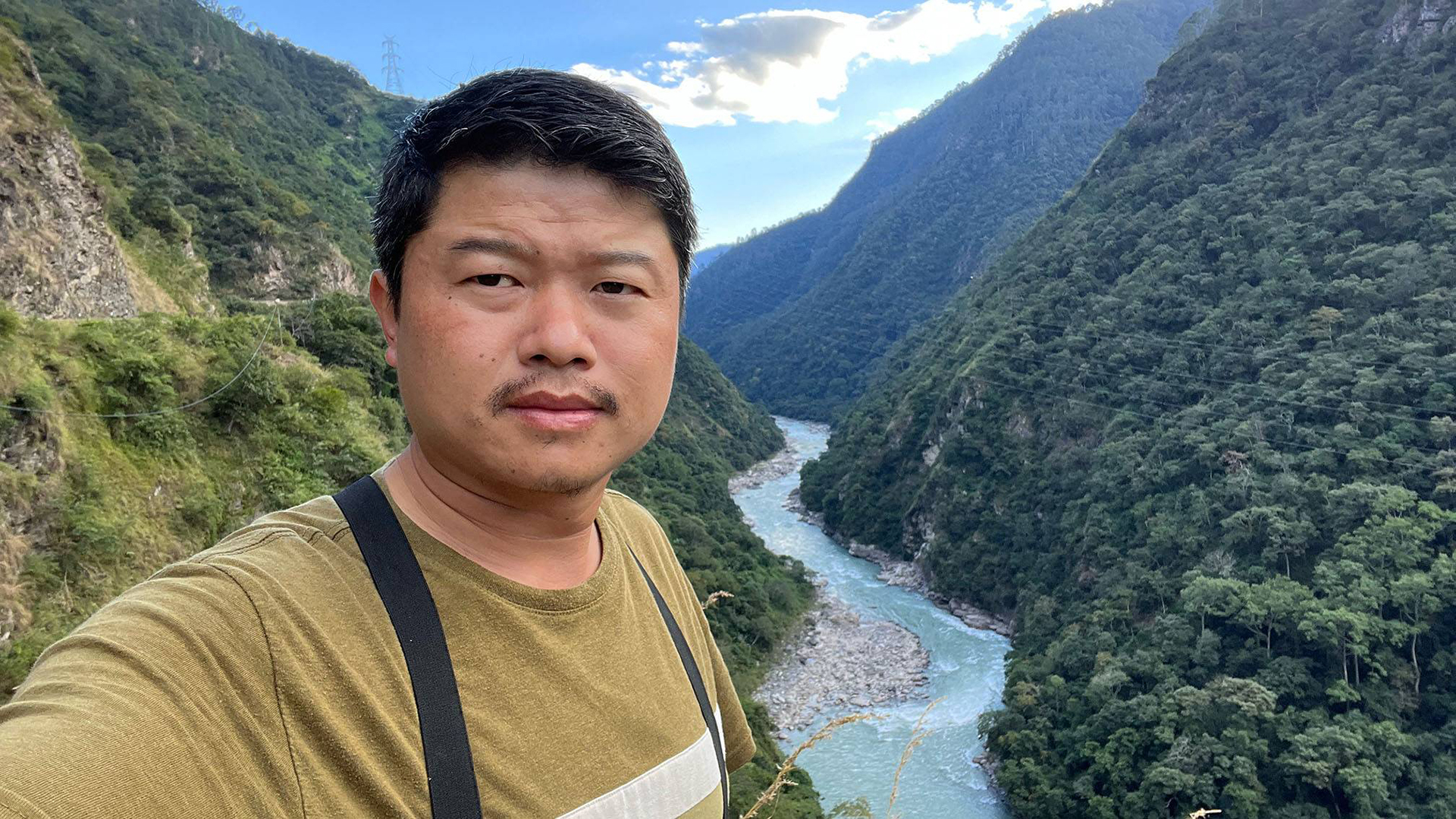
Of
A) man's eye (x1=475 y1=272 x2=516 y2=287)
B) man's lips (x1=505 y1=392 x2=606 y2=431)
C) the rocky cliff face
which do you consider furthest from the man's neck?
the rocky cliff face

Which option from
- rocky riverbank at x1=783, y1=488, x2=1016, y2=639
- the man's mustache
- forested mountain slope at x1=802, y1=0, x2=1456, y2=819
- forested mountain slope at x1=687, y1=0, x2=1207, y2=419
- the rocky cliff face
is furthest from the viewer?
forested mountain slope at x1=687, y1=0, x2=1207, y2=419

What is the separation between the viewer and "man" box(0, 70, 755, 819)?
0.65 meters

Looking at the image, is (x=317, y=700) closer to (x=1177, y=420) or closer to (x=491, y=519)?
(x=491, y=519)

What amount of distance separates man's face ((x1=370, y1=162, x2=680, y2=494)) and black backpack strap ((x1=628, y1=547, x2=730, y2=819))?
356 mm

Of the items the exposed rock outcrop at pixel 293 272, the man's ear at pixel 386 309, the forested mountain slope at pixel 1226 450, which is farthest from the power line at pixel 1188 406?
the exposed rock outcrop at pixel 293 272

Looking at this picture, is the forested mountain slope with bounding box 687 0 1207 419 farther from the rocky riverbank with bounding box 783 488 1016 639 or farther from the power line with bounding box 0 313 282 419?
the power line with bounding box 0 313 282 419

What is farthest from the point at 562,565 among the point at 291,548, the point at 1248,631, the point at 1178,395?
the point at 1178,395

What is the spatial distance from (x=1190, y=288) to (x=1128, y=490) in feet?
32.6

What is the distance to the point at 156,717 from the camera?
24.4 inches

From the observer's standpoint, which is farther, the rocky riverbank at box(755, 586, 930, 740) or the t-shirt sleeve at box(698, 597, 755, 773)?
the rocky riverbank at box(755, 586, 930, 740)

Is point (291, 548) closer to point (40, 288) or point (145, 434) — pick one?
point (145, 434)

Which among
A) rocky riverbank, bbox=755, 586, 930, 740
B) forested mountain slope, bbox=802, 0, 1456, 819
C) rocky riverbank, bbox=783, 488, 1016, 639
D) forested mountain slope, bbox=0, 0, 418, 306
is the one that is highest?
forested mountain slope, bbox=0, 0, 418, 306

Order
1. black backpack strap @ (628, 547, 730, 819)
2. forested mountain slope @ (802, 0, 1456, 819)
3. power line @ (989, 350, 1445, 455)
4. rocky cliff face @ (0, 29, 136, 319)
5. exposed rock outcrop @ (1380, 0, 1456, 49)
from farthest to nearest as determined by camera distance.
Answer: exposed rock outcrop @ (1380, 0, 1456, 49) → power line @ (989, 350, 1445, 455) → forested mountain slope @ (802, 0, 1456, 819) → rocky cliff face @ (0, 29, 136, 319) → black backpack strap @ (628, 547, 730, 819)

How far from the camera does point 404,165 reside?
1.01m
